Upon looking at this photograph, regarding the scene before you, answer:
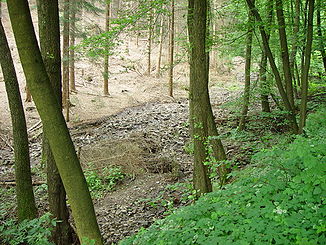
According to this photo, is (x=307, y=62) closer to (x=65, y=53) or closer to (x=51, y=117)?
(x=51, y=117)

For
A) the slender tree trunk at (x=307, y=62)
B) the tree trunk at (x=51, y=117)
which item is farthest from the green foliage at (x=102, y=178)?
the slender tree trunk at (x=307, y=62)

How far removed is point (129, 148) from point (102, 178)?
4.57 ft

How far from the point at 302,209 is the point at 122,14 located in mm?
4402

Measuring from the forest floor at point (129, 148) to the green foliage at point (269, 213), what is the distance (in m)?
2.15

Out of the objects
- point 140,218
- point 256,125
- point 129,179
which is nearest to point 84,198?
point 140,218

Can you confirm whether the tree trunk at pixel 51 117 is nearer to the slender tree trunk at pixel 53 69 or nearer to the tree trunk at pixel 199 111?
the slender tree trunk at pixel 53 69

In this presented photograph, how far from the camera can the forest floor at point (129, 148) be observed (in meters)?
6.18

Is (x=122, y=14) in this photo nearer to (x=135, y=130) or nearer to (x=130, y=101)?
(x=135, y=130)

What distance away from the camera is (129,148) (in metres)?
8.88

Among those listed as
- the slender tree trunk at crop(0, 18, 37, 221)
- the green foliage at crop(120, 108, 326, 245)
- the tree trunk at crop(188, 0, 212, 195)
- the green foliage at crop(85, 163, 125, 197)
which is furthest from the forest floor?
the green foliage at crop(120, 108, 326, 245)

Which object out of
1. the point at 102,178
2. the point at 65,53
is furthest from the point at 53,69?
the point at 65,53

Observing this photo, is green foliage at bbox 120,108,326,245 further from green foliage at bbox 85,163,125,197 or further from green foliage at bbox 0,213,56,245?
green foliage at bbox 85,163,125,197

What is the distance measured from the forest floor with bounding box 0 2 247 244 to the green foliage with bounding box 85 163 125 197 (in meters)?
0.12

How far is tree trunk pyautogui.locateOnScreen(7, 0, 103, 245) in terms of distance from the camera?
9.46 ft
